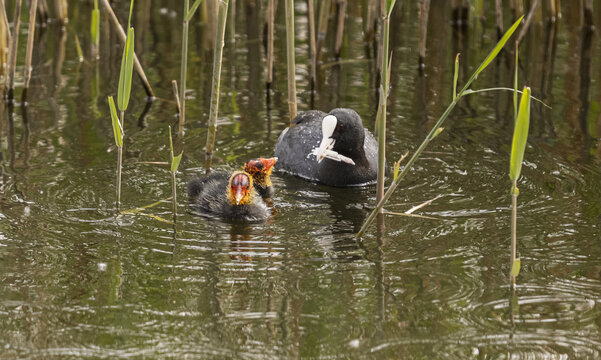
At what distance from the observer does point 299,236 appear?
5.12 m

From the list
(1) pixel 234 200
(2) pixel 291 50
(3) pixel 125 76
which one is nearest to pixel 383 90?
(1) pixel 234 200

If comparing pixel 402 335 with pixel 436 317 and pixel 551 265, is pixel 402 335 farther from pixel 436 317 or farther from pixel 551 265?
pixel 551 265

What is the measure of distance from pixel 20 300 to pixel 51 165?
7.03 ft

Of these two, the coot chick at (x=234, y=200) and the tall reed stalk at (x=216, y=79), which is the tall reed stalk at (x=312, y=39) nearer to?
the tall reed stalk at (x=216, y=79)

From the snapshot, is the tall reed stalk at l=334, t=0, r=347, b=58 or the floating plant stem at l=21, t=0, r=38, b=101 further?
the tall reed stalk at l=334, t=0, r=347, b=58

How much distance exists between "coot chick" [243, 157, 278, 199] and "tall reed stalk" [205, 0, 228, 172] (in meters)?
0.41

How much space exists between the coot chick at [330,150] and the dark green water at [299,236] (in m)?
0.15

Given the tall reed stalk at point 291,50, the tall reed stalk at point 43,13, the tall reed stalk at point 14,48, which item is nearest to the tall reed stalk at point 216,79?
the tall reed stalk at point 291,50

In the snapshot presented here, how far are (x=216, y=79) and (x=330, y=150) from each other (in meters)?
0.89

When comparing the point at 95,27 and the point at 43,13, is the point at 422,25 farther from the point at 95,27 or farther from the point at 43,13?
the point at 43,13

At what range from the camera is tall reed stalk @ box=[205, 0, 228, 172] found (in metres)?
5.76

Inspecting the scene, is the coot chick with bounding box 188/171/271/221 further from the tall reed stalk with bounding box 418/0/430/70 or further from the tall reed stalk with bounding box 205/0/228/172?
the tall reed stalk with bounding box 418/0/430/70

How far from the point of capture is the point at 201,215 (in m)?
5.52

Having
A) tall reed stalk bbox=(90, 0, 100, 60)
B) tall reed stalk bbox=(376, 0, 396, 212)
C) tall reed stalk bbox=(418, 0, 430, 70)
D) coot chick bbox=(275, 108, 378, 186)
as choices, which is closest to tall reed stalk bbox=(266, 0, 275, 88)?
coot chick bbox=(275, 108, 378, 186)
